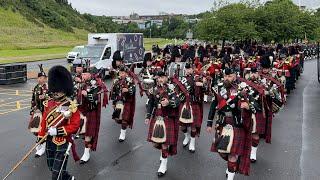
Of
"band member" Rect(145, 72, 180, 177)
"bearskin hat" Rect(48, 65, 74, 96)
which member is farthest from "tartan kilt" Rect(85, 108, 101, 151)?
"bearskin hat" Rect(48, 65, 74, 96)

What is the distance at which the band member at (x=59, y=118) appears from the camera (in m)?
6.45

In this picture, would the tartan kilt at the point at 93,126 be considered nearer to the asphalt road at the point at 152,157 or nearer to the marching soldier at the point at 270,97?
the asphalt road at the point at 152,157

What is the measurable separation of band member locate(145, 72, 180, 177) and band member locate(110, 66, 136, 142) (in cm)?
172

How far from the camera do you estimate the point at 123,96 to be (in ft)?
32.7

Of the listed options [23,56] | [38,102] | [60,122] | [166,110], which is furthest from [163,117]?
[23,56]

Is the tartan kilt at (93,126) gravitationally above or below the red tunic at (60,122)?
below

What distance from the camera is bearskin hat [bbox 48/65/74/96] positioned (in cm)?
650

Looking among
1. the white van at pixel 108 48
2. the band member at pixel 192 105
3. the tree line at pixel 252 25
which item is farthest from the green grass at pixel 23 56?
the band member at pixel 192 105

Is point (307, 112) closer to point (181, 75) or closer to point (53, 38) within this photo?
point (181, 75)

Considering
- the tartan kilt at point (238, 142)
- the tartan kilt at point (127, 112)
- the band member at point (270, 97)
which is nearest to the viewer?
the tartan kilt at point (238, 142)

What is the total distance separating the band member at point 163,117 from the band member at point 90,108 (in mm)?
1266

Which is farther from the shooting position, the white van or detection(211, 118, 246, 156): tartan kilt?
the white van

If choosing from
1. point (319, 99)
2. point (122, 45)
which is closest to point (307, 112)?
point (319, 99)

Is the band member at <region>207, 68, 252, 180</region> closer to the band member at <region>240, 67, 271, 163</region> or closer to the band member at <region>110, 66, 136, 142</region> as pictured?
the band member at <region>240, 67, 271, 163</region>
